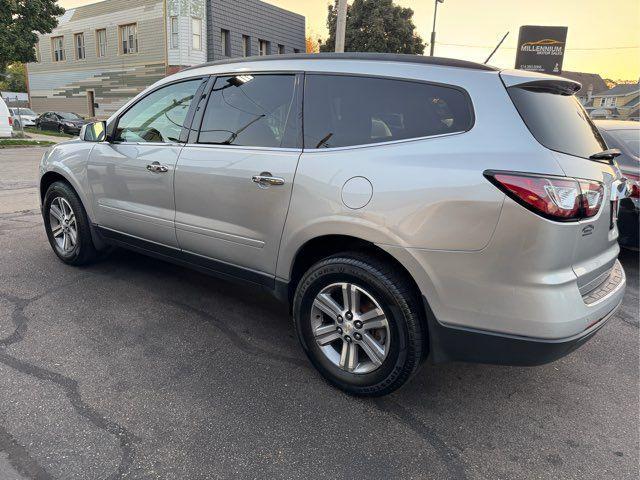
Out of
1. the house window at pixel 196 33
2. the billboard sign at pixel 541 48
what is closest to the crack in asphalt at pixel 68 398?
the billboard sign at pixel 541 48

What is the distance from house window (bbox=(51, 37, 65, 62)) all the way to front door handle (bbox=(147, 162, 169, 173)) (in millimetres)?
39222

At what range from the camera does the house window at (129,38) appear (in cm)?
3058

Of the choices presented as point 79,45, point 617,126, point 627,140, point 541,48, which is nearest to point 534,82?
point 627,140

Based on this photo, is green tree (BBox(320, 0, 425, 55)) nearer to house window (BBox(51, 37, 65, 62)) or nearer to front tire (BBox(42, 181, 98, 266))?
house window (BBox(51, 37, 65, 62))

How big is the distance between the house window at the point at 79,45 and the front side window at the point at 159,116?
36.3 m

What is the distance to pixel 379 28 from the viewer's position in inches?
1272

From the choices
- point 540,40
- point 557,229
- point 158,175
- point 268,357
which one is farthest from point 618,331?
point 540,40

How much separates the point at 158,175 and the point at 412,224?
6.74ft

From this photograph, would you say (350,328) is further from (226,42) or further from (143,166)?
(226,42)

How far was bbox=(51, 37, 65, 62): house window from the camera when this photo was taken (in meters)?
35.5

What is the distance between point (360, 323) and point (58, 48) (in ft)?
138

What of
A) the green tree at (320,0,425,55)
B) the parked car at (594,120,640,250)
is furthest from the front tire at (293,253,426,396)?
the green tree at (320,0,425,55)

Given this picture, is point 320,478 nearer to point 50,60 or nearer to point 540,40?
point 540,40

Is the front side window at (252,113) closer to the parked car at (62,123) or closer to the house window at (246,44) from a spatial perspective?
the parked car at (62,123)
